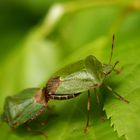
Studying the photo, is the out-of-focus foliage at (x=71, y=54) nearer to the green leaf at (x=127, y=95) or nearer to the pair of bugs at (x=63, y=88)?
the green leaf at (x=127, y=95)

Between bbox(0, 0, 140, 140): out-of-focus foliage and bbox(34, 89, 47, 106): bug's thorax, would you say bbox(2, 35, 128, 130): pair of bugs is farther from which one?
bbox(0, 0, 140, 140): out-of-focus foliage

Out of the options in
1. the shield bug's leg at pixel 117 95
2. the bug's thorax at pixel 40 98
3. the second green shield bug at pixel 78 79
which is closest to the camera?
the shield bug's leg at pixel 117 95

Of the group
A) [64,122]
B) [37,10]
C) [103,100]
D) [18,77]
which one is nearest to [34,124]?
[64,122]

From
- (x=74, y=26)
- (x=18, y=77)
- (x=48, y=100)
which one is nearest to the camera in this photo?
(x=48, y=100)

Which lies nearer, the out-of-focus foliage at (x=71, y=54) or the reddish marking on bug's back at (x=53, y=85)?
the out-of-focus foliage at (x=71, y=54)

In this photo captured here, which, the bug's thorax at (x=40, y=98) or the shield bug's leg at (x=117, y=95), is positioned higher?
the bug's thorax at (x=40, y=98)

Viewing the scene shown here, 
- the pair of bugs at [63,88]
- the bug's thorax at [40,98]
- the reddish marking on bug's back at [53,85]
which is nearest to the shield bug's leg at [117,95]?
the pair of bugs at [63,88]

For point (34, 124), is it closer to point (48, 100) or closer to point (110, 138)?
point (48, 100)

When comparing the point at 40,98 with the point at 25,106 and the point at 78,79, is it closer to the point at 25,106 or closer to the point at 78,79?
the point at 25,106
